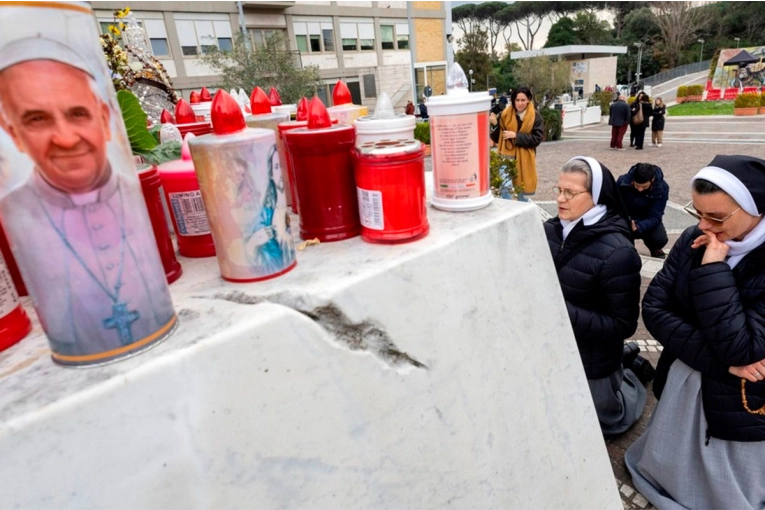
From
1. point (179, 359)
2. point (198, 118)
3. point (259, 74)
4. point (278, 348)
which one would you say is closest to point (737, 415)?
point (278, 348)

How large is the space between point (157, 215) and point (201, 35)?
23179mm

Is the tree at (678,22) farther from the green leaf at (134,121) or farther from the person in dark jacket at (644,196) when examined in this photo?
the green leaf at (134,121)

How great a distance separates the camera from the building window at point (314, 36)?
23.9 m

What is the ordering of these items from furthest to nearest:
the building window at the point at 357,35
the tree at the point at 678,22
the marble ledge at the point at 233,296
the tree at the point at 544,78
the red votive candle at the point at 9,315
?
the tree at the point at 678,22 → the building window at the point at 357,35 → the tree at the point at 544,78 → the red votive candle at the point at 9,315 → the marble ledge at the point at 233,296

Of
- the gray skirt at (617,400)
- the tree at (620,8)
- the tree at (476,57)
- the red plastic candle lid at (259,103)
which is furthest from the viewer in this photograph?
the tree at (620,8)

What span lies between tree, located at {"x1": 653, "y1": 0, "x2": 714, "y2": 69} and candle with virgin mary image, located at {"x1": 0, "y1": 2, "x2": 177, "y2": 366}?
4938cm

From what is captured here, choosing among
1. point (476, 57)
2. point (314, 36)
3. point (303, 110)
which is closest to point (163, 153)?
point (303, 110)

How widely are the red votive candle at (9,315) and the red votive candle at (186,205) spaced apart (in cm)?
39

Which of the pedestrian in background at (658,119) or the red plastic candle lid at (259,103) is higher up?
the red plastic candle lid at (259,103)

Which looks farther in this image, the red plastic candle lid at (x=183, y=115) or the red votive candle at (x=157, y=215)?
the red plastic candle lid at (x=183, y=115)

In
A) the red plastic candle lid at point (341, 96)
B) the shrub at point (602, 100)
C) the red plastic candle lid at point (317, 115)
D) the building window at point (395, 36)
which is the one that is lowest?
the shrub at point (602, 100)

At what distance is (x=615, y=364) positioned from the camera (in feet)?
7.73

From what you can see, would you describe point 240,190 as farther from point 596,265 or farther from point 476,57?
point 476,57

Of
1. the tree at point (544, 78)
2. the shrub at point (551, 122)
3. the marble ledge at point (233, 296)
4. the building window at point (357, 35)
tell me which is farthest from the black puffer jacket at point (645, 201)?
the building window at point (357, 35)
